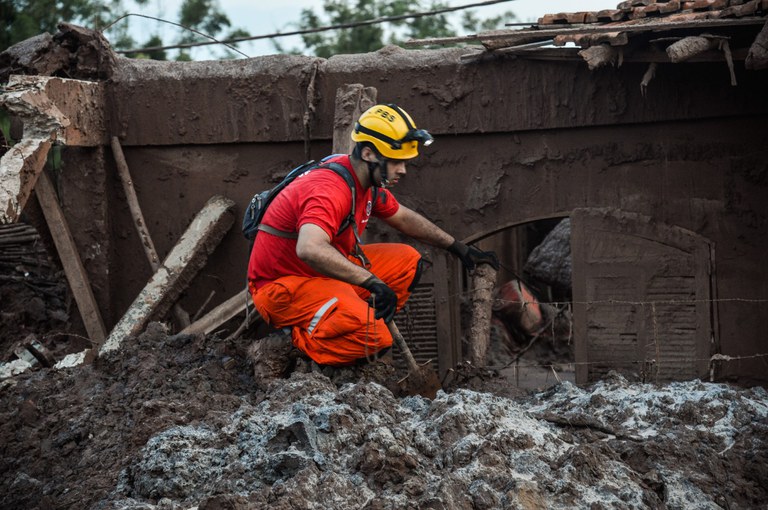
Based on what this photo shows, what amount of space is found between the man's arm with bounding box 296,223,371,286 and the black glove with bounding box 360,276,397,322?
5 cm

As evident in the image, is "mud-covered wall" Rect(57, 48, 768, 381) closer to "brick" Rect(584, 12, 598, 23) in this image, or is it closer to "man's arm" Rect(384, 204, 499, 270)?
"brick" Rect(584, 12, 598, 23)

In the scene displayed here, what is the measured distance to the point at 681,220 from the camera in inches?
277

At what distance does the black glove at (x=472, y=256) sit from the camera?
640 cm

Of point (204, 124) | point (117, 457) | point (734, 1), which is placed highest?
point (734, 1)

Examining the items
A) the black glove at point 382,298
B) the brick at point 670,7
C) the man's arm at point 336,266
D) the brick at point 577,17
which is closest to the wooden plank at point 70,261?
the man's arm at point 336,266

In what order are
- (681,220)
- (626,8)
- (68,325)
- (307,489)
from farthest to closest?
1. (68,325)
2. (681,220)
3. (626,8)
4. (307,489)

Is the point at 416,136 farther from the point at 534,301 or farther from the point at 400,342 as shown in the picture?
the point at 534,301

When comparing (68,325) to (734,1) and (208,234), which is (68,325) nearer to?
(208,234)

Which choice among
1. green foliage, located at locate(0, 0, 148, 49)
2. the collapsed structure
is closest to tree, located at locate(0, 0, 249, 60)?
green foliage, located at locate(0, 0, 148, 49)

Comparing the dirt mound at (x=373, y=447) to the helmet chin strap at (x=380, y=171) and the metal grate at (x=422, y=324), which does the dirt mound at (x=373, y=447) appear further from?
the metal grate at (x=422, y=324)

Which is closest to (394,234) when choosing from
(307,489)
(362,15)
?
(307,489)

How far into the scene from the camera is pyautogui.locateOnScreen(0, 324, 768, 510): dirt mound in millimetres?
4445

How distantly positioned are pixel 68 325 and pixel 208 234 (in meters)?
1.46

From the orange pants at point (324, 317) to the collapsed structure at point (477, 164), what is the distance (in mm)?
1545
